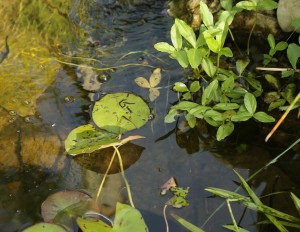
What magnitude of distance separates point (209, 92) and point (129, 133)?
1.38 feet

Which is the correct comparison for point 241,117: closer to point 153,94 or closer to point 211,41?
point 211,41

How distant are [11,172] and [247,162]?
1047 mm

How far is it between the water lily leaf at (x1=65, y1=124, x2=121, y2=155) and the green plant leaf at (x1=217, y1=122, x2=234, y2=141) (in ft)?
1.48

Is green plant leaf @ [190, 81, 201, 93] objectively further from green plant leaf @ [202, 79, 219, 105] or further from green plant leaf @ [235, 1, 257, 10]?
green plant leaf @ [235, 1, 257, 10]

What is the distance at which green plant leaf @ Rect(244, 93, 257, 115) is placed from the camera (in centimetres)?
168

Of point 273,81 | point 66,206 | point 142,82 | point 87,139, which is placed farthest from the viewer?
point 142,82

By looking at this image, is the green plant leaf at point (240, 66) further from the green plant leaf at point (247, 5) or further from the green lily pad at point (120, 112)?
the green lily pad at point (120, 112)

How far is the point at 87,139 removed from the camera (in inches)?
72.1

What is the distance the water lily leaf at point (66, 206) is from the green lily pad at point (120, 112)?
14.1 inches

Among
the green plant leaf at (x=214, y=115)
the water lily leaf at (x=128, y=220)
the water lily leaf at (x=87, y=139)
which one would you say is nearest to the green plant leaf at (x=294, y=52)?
the green plant leaf at (x=214, y=115)

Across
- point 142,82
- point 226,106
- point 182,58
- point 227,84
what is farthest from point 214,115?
point 142,82

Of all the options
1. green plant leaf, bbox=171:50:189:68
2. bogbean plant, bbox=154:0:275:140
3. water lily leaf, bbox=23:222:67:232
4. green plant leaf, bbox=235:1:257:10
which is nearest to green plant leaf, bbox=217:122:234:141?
→ bogbean plant, bbox=154:0:275:140

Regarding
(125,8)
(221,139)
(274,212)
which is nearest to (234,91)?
(221,139)

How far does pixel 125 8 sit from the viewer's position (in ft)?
8.36
